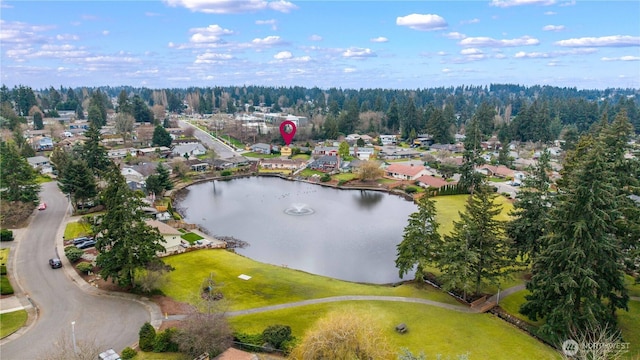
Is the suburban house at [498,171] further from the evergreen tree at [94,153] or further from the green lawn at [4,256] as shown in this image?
the green lawn at [4,256]

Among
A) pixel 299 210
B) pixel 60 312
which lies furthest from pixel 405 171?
pixel 60 312

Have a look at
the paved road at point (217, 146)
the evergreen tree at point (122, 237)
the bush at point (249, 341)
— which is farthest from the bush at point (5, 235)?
the paved road at point (217, 146)

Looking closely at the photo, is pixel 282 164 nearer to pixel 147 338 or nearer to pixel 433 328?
pixel 433 328

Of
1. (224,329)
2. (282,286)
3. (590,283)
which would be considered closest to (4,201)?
(282,286)

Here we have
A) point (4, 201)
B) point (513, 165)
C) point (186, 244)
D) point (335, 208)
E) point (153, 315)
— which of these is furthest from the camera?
point (513, 165)

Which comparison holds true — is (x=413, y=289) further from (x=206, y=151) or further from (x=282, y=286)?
(x=206, y=151)
